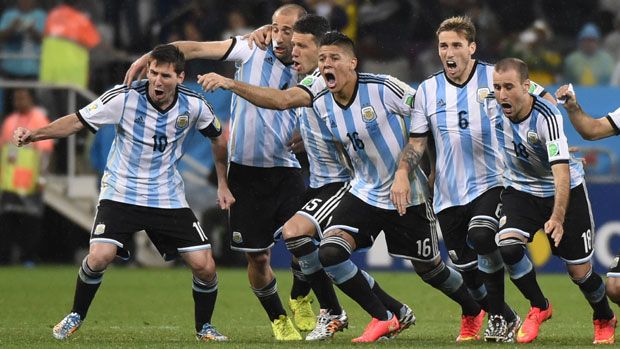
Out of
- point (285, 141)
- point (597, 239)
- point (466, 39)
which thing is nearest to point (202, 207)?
point (597, 239)

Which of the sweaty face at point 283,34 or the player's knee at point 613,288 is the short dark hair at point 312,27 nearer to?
the sweaty face at point 283,34

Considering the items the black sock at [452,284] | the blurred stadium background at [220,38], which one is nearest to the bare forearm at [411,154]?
the black sock at [452,284]

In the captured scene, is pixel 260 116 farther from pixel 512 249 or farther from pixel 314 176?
pixel 512 249

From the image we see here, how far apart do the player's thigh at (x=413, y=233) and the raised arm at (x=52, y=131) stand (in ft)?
7.50

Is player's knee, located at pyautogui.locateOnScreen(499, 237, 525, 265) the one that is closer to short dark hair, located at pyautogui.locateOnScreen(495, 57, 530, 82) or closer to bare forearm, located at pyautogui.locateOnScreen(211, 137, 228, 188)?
short dark hair, located at pyautogui.locateOnScreen(495, 57, 530, 82)

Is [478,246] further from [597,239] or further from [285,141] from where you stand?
[597,239]

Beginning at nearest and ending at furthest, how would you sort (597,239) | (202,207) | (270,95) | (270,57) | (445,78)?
(270,95) < (445,78) < (270,57) < (597,239) < (202,207)

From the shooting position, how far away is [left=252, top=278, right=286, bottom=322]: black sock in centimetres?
1066

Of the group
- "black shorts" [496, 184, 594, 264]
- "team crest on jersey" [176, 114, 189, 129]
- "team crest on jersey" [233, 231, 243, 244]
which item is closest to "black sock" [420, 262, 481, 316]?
"black shorts" [496, 184, 594, 264]

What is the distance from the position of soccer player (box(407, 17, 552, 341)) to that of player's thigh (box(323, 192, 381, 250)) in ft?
1.93

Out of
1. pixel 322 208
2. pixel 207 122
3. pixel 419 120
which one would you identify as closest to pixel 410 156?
pixel 419 120

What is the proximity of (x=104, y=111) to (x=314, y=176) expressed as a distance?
1.74 metres

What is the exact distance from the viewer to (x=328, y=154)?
1069cm

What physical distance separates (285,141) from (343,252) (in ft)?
5.43
